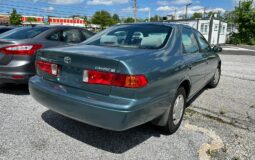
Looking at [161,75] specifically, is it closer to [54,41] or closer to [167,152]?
[167,152]

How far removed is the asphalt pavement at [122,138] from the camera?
114 inches

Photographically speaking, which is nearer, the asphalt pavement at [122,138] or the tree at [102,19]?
the asphalt pavement at [122,138]

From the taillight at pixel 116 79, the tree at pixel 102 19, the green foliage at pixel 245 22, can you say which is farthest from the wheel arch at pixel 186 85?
the tree at pixel 102 19

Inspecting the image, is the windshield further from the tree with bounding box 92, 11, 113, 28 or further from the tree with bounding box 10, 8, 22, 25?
the tree with bounding box 92, 11, 113, 28

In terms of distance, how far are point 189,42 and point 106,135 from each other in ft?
6.82

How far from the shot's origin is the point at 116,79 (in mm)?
2492

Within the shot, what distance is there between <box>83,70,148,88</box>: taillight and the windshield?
82 centimetres

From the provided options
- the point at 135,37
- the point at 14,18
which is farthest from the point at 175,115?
the point at 14,18

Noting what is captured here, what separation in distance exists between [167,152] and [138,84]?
1056 mm

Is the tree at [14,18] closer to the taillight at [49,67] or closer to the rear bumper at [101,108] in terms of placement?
the taillight at [49,67]

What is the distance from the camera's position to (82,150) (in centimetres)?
293

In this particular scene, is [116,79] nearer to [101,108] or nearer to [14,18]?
[101,108]

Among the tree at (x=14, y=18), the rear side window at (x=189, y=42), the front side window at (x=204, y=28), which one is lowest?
the rear side window at (x=189, y=42)

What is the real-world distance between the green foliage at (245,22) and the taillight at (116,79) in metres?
33.4
